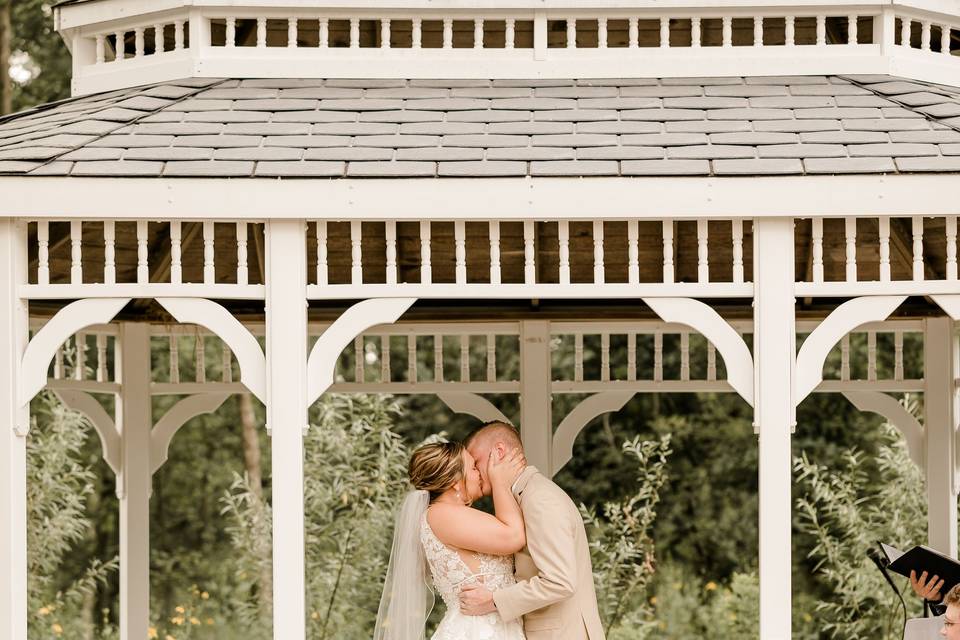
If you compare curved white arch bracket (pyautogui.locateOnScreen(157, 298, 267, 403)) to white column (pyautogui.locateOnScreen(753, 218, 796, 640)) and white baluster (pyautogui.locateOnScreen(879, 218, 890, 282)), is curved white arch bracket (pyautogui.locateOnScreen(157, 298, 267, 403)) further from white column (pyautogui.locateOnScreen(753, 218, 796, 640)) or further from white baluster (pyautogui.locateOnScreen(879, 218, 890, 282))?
white baluster (pyautogui.locateOnScreen(879, 218, 890, 282))

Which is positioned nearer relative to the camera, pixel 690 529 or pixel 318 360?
pixel 318 360

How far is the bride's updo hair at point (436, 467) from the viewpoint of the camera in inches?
266

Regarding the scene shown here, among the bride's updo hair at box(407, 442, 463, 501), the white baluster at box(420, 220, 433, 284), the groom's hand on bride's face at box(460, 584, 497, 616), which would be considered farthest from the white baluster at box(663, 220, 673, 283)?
the groom's hand on bride's face at box(460, 584, 497, 616)

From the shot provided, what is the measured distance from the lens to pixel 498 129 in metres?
6.82

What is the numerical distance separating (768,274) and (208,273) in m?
2.71

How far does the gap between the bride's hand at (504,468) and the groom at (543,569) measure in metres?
0.03

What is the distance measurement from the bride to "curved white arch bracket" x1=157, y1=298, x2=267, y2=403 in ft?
3.06

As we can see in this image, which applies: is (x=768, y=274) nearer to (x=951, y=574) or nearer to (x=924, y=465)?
(x=951, y=574)

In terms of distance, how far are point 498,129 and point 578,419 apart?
3.52 meters

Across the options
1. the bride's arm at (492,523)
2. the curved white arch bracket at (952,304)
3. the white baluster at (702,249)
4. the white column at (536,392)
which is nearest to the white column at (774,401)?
the white baluster at (702,249)

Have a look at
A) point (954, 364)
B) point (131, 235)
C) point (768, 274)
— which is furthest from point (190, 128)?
point (954, 364)

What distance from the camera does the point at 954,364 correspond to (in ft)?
29.0

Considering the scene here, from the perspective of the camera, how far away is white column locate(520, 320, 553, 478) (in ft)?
31.5

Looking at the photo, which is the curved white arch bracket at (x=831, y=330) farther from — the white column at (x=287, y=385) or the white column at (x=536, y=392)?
the white column at (x=536, y=392)
